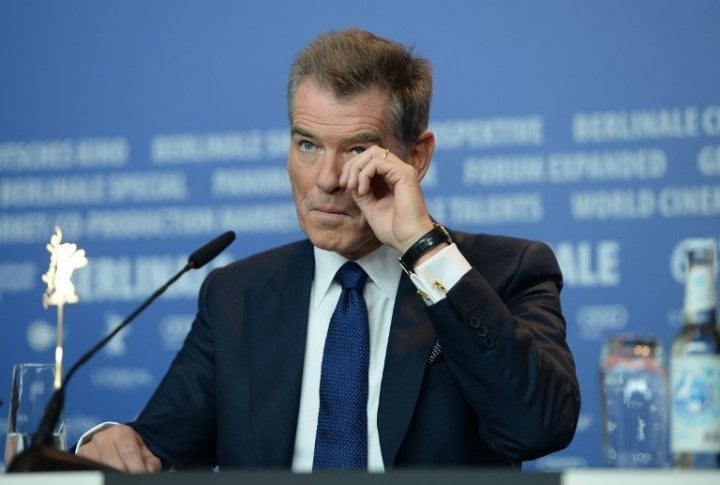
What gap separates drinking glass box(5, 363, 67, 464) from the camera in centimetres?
209

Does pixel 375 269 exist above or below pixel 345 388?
above

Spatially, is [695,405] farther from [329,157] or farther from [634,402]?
[329,157]

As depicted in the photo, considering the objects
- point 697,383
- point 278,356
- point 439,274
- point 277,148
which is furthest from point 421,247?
point 277,148

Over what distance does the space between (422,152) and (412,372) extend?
0.54 metres

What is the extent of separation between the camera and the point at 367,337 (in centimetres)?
256

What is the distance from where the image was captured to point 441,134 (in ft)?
12.7

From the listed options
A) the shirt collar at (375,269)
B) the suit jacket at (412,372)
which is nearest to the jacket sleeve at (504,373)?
the suit jacket at (412,372)

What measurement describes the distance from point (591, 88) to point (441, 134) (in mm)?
466

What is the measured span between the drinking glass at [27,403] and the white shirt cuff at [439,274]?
25.4 inches

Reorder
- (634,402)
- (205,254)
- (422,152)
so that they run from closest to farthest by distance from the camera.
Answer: (634,402) → (205,254) → (422,152)

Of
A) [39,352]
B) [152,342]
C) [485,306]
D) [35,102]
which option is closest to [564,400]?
[485,306]

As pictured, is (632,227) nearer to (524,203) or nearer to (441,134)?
(524,203)

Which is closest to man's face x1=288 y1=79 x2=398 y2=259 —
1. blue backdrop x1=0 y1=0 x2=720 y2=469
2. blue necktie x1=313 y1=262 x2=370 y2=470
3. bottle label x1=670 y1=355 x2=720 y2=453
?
blue necktie x1=313 y1=262 x2=370 y2=470

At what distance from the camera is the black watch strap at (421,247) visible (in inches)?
87.9
